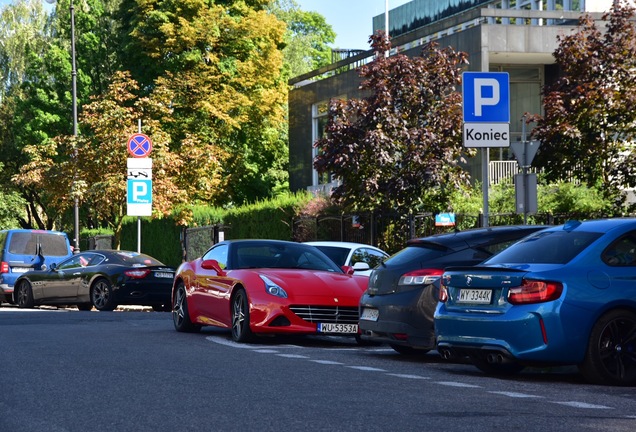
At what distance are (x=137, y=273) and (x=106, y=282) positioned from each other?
85cm

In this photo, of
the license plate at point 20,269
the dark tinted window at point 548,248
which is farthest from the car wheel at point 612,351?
the license plate at point 20,269

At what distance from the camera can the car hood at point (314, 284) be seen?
16844 millimetres

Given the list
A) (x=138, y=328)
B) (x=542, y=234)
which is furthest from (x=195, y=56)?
(x=542, y=234)

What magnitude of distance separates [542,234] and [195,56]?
43.5 m

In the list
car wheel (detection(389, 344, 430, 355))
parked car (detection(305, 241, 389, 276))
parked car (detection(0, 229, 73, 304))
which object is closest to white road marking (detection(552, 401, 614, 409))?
car wheel (detection(389, 344, 430, 355))

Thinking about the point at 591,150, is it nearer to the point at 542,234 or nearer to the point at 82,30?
the point at 542,234

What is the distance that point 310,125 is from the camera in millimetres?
50250

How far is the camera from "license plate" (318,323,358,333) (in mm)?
16797

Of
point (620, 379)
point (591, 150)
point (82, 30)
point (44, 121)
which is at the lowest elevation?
point (620, 379)

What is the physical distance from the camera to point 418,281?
46.1 feet

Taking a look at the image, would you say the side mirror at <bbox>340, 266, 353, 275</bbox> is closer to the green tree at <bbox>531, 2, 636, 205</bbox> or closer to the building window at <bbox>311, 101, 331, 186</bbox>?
the green tree at <bbox>531, 2, 636, 205</bbox>

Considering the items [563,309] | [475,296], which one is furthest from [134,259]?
[563,309]

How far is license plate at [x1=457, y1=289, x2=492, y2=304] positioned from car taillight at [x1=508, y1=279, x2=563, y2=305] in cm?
30

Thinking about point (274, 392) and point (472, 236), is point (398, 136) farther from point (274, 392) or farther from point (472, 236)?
point (274, 392)
